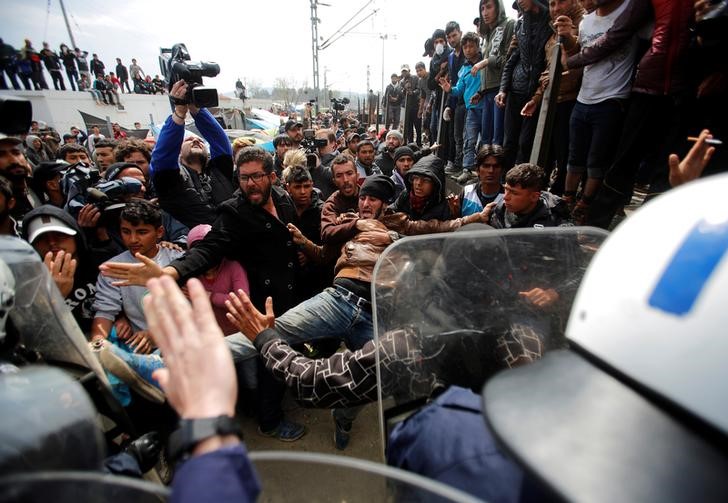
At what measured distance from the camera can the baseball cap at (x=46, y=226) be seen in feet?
6.75

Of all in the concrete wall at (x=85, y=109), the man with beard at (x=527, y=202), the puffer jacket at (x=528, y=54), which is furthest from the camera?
the concrete wall at (x=85, y=109)

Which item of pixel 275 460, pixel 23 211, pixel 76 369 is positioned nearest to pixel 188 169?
pixel 23 211

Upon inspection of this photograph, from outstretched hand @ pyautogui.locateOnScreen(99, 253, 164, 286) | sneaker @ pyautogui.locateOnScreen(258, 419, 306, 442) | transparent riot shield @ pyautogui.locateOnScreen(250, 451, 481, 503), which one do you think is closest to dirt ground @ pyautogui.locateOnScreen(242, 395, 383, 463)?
sneaker @ pyautogui.locateOnScreen(258, 419, 306, 442)

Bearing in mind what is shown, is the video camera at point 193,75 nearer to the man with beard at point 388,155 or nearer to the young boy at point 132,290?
the young boy at point 132,290

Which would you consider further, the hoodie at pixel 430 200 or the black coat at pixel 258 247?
the hoodie at pixel 430 200

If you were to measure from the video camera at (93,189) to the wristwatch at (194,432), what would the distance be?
2.56 metres

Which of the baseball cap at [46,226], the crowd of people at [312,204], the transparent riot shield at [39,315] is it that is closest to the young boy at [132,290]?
the crowd of people at [312,204]

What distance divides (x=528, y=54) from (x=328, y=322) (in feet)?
11.5

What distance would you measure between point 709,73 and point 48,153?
411 inches

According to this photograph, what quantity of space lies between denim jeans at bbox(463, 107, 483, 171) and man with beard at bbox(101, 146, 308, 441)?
3.48 meters

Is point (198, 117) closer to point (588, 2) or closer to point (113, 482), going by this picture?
point (113, 482)

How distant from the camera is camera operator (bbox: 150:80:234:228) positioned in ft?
9.30

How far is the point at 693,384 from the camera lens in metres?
0.51

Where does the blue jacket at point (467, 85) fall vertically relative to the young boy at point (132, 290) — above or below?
A: above
